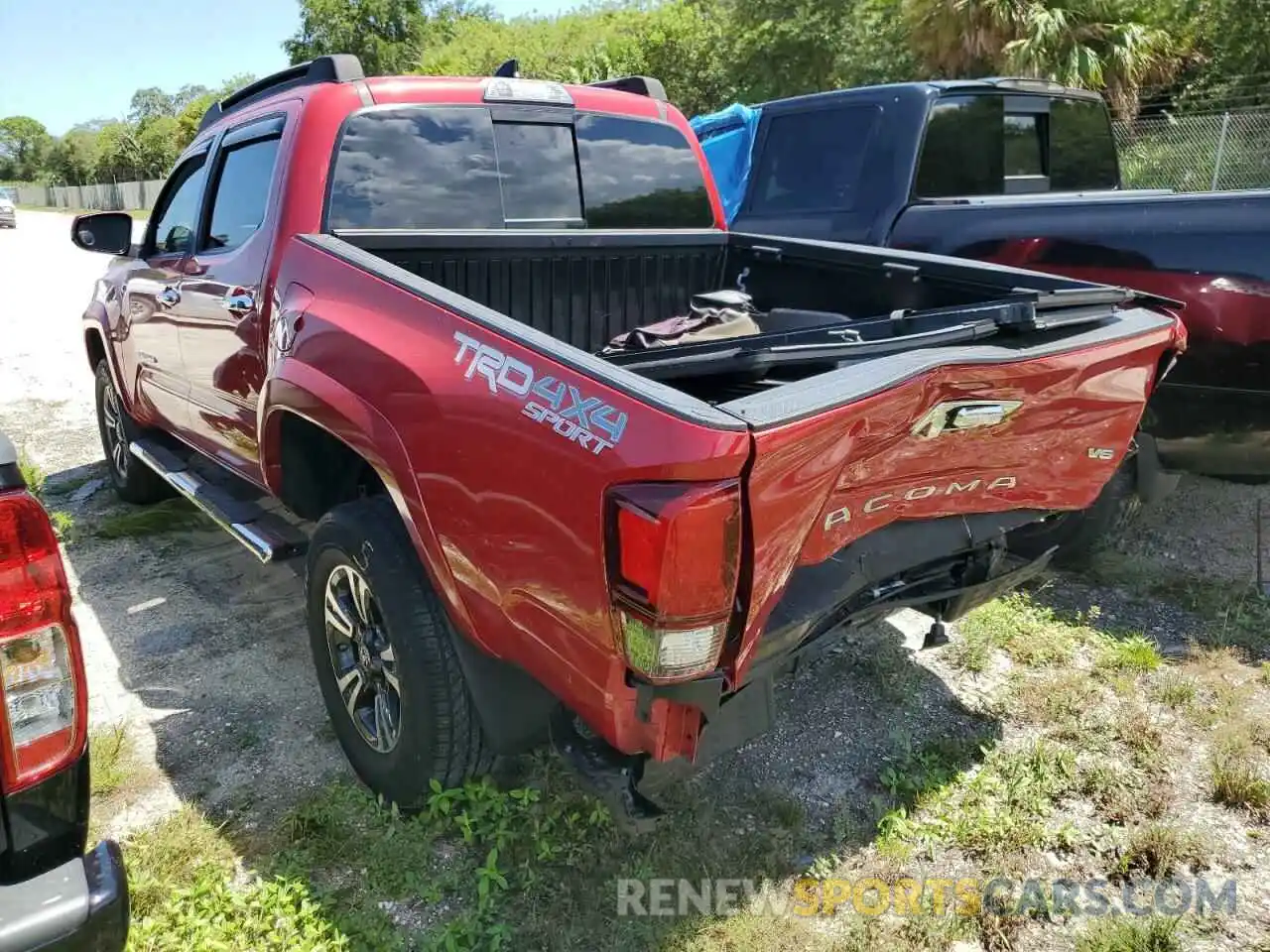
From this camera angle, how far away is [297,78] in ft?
12.0

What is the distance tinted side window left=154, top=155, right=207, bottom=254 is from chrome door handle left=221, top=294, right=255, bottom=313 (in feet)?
2.74

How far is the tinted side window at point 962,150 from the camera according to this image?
497 cm

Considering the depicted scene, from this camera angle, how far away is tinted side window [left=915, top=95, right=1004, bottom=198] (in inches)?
196

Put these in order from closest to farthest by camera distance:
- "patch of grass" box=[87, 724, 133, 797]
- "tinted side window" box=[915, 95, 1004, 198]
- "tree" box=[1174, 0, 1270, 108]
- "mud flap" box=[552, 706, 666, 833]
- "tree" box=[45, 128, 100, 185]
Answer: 1. "mud flap" box=[552, 706, 666, 833]
2. "patch of grass" box=[87, 724, 133, 797]
3. "tinted side window" box=[915, 95, 1004, 198]
4. "tree" box=[1174, 0, 1270, 108]
5. "tree" box=[45, 128, 100, 185]

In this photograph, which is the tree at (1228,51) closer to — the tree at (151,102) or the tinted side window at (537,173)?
the tinted side window at (537,173)

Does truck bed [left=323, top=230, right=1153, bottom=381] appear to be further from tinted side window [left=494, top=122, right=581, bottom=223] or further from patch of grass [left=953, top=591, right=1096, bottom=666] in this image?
patch of grass [left=953, top=591, right=1096, bottom=666]

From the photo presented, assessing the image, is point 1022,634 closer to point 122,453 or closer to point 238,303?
point 238,303

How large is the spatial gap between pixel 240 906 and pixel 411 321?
1.55 meters

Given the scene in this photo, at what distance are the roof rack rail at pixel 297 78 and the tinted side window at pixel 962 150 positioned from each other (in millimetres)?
2905

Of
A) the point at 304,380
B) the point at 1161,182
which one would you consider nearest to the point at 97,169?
the point at 1161,182

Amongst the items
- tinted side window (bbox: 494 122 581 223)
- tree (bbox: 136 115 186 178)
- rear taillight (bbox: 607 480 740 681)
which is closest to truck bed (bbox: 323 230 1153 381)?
tinted side window (bbox: 494 122 581 223)

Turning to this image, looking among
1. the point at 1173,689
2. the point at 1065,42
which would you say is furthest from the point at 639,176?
the point at 1065,42

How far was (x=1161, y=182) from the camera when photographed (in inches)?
532

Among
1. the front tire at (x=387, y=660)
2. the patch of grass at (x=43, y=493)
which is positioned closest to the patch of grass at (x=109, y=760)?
the front tire at (x=387, y=660)
